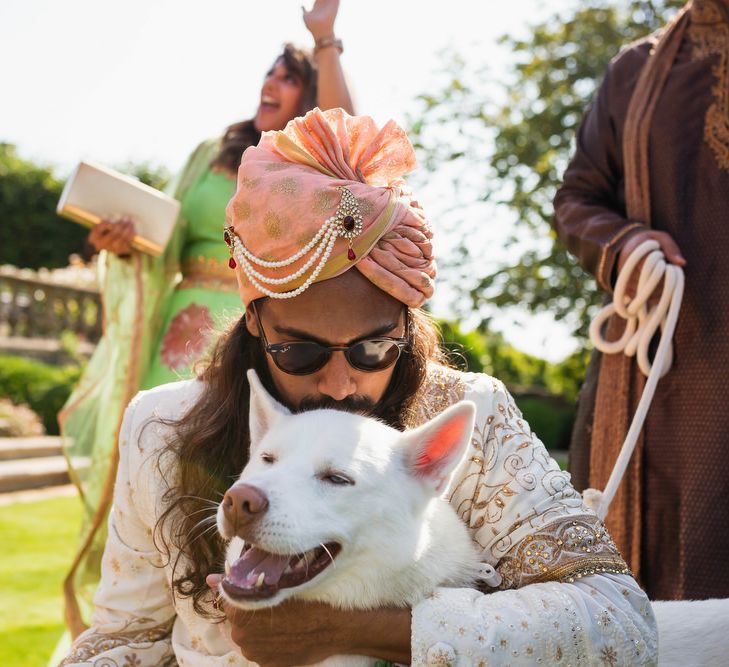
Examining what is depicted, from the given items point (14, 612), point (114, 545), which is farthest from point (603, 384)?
point (14, 612)

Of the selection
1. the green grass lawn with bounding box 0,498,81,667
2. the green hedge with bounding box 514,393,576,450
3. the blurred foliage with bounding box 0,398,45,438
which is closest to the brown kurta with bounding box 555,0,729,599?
the green grass lawn with bounding box 0,498,81,667

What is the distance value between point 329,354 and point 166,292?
2.10 metres

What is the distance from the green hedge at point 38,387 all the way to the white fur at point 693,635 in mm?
9732

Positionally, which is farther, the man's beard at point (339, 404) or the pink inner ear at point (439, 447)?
the man's beard at point (339, 404)

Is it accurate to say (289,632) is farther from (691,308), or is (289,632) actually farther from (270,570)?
(691,308)

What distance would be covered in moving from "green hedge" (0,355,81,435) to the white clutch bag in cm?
779

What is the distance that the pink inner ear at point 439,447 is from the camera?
1866 millimetres

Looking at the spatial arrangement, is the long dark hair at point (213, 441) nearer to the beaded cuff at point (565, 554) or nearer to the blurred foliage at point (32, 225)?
the beaded cuff at point (565, 554)

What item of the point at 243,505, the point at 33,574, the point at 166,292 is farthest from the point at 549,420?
the point at 243,505

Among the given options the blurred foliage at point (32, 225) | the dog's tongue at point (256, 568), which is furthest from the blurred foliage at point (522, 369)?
Answer: the blurred foliage at point (32, 225)

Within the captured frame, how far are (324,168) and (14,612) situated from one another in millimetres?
3609

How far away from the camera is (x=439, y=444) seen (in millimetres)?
1894

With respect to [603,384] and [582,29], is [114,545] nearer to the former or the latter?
[603,384]

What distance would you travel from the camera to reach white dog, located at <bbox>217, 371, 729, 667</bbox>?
1.63 meters
